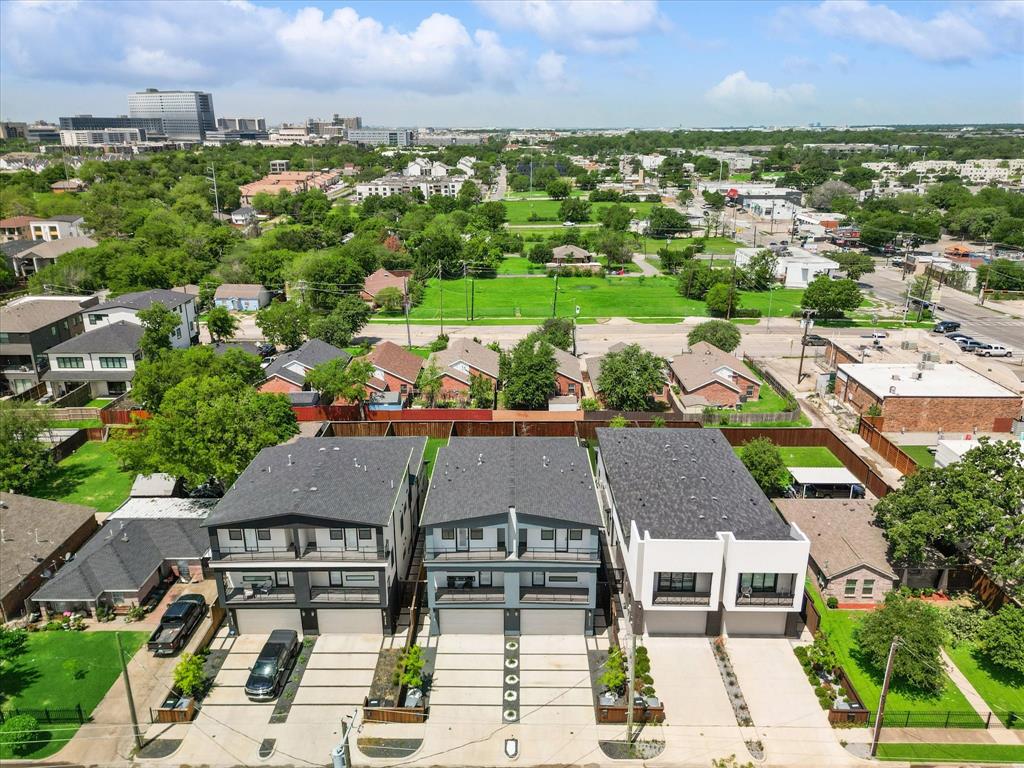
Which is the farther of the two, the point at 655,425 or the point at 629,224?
the point at 629,224

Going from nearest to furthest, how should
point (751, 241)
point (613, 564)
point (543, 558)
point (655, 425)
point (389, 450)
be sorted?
point (543, 558)
point (613, 564)
point (389, 450)
point (655, 425)
point (751, 241)

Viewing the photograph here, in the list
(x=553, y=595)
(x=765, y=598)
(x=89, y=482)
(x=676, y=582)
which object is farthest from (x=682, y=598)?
(x=89, y=482)

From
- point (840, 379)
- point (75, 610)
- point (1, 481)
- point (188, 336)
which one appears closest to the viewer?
point (75, 610)

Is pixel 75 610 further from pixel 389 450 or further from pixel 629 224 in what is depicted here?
pixel 629 224

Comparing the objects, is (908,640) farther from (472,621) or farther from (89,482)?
(89,482)

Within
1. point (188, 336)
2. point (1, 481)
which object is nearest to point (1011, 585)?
point (1, 481)
